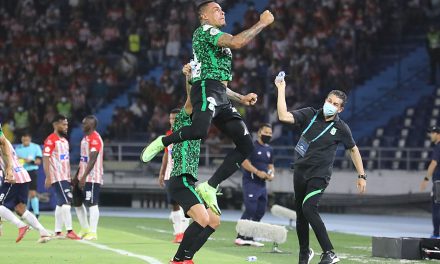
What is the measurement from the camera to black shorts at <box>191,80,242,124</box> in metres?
12.2

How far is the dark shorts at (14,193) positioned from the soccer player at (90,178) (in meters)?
1.02

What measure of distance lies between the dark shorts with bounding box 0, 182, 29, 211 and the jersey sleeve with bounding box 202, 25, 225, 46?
28.5 ft

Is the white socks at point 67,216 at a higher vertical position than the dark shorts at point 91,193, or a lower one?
lower

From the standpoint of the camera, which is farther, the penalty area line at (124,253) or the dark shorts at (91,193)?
the dark shorts at (91,193)

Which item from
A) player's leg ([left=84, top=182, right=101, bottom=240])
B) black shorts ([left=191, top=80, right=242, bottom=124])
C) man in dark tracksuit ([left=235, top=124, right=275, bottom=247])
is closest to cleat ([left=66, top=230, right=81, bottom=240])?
player's leg ([left=84, top=182, right=101, bottom=240])

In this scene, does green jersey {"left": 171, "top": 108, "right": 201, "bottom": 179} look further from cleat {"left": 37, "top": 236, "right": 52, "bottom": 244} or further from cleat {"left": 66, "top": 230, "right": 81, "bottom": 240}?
cleat {"left": 66, "top": 230, "right": 81, "bottom": 240}

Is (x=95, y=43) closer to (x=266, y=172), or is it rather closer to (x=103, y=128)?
(x=103, y=128)

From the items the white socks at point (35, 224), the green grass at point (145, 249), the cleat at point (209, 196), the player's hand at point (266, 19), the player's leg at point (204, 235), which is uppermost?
the player's hand at point (266, 19)

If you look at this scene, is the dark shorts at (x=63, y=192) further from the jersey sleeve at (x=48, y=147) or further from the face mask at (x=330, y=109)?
the face mask at (x=330, y=109)

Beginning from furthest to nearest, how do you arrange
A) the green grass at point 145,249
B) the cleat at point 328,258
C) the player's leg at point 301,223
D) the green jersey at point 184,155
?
the green grass at point 145,249 → the player's leg at point 301,223 → the cleat at point 328,258 → the green jersey at point 184,155

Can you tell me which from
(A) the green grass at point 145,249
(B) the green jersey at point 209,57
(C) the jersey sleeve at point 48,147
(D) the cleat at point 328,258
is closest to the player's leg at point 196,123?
(B) the green jersey at point 209,57

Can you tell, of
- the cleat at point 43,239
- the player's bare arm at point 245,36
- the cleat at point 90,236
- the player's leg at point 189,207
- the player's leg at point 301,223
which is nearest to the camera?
the player's bare arm at point 245,36

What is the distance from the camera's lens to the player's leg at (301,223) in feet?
47.8

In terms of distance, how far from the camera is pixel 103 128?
1513 inches
